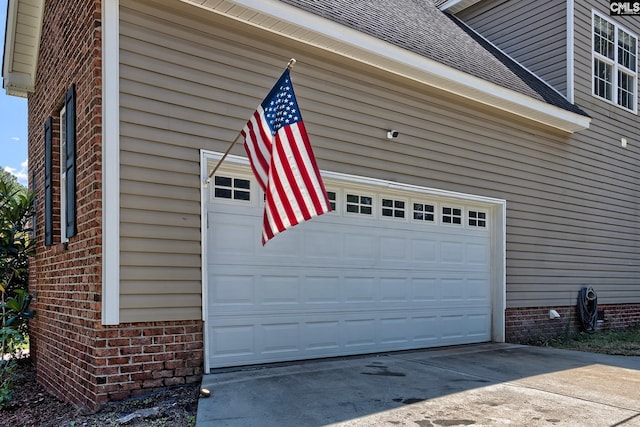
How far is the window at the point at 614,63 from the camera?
9.80m

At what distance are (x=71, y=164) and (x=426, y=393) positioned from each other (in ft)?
13.4

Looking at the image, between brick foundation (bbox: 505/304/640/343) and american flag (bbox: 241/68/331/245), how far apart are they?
17.8 feet

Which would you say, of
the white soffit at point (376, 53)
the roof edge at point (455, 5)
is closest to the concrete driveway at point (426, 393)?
the white soffit at point (376, 53)

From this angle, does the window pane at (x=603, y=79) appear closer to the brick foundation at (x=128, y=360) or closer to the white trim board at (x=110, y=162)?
the white trim board at (x=110, y=162)

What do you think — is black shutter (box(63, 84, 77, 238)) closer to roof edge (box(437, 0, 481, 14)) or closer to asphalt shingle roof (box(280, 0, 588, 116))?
asphalt shingle roof (box(280, 0, 588, 116))

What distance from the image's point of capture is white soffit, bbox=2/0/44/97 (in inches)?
262

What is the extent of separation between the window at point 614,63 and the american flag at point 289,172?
8117 mm

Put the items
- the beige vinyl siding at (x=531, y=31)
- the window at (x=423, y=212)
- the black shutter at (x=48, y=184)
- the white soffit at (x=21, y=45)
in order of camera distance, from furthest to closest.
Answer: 1. the beige vinyl siding at (x=531, y=31)
2. the window at (x=423, y=212)
3. the white soffit at (x=21, y=45)
4. the black shutter at (x=48, y=184)

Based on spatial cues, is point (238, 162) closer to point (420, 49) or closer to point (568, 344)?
point (420, 49)

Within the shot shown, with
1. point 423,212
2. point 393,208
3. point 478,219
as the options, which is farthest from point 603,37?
point 393,208

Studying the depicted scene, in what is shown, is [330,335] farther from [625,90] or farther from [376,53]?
[625,90]

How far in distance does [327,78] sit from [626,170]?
294 inches

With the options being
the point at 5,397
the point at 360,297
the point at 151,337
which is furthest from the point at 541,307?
the point at 5,397

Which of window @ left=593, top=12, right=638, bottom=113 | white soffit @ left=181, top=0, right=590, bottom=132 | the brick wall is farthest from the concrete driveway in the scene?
window @ left=593, top=12, right=638, bottom=113
